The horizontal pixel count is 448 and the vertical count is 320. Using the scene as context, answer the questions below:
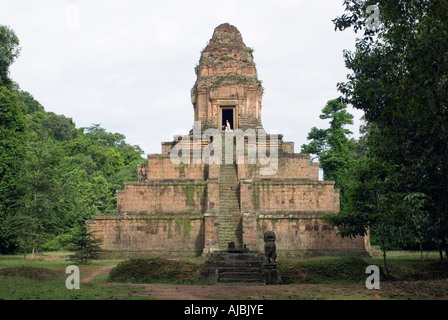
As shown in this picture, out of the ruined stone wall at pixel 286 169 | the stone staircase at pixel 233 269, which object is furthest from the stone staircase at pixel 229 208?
the stone staircase at pixel 233 269

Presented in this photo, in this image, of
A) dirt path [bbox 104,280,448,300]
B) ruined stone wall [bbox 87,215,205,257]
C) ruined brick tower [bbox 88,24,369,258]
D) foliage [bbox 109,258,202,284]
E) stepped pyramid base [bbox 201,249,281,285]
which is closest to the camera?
dirt path [bbox 104,280,448,300]

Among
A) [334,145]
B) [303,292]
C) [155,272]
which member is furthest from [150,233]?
[334,145]

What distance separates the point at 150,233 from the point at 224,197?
156 inches

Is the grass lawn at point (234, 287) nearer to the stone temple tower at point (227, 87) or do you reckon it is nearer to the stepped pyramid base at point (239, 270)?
the stepped pyramid base at point (239, 270)

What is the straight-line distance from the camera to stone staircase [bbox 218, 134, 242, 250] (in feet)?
73.7

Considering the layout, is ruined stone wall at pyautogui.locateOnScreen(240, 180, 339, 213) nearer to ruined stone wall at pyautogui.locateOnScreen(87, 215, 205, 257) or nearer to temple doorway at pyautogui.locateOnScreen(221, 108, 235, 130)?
ruined stone wall at pyautogui.locateOnScreen(87, 215, 205, 257)

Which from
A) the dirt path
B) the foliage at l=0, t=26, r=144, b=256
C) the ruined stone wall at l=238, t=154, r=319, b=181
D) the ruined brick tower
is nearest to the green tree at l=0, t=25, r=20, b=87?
the foliage at l=0, t=26, r=144, b=256

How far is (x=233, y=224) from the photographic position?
22938mm

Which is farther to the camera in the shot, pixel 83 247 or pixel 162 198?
pixel 162 198

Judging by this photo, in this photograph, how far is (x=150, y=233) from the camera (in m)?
22.8

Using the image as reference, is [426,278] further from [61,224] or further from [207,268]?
[61,224]

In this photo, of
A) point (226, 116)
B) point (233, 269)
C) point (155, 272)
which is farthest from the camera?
point (226, 116)

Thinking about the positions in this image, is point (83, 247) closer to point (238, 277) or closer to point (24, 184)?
point (24, 184)

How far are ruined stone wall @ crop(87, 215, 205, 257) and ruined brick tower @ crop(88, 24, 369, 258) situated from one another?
0.05 m
